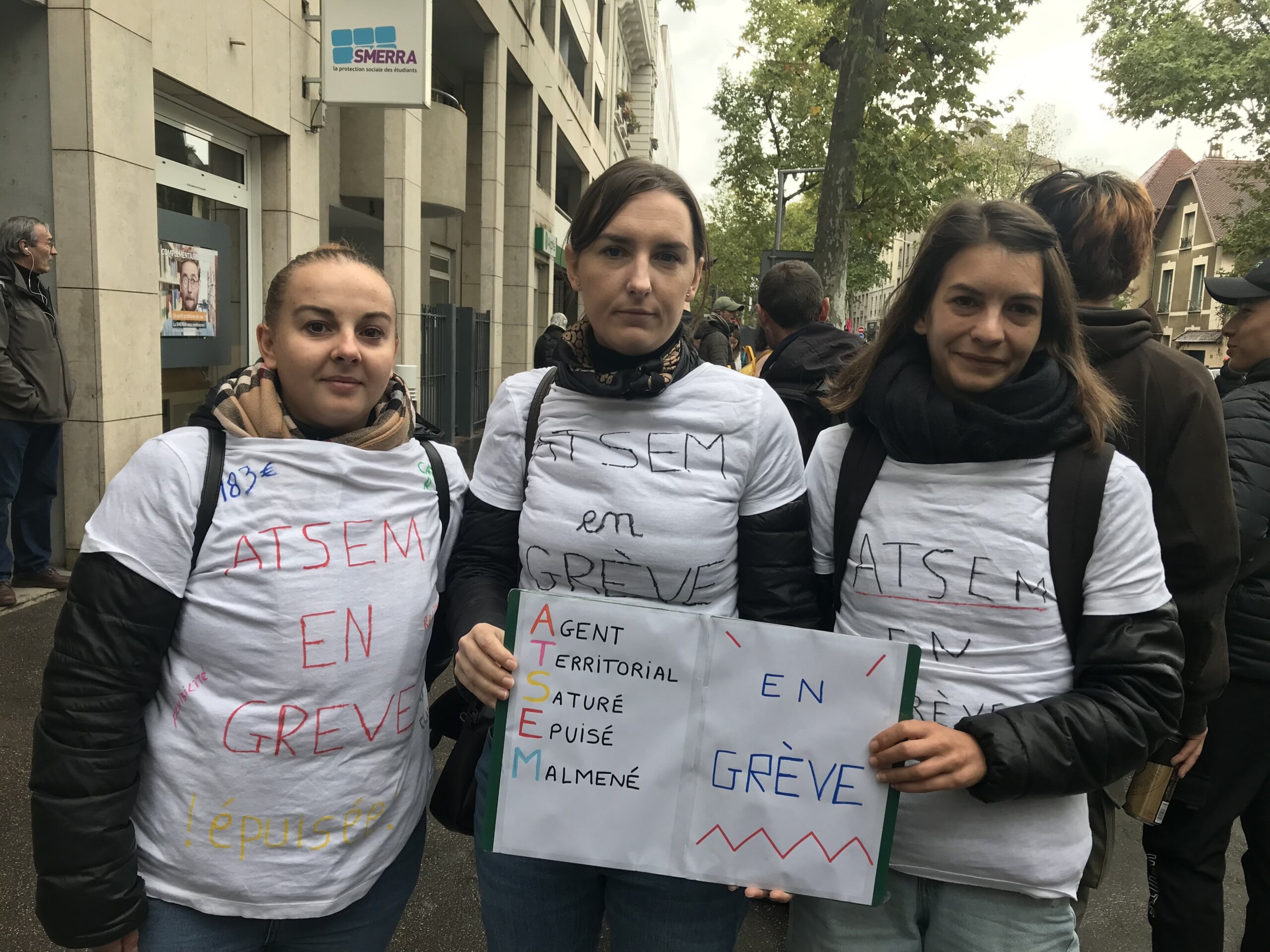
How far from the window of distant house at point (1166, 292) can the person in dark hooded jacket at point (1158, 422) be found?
173 ft

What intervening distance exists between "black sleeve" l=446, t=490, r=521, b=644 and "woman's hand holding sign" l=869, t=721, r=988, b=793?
797mm

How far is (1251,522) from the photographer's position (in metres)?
2.45

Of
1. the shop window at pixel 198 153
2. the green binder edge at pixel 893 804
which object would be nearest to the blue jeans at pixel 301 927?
the green binder edge at pixel 893 804

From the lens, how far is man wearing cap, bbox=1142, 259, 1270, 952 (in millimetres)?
2469

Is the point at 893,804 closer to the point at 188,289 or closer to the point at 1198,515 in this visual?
the point at 1198,515

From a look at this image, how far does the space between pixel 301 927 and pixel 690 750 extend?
2.68 feet

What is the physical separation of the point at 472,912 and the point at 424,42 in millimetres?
7638

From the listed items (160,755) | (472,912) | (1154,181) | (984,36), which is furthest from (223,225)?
(1154,181)

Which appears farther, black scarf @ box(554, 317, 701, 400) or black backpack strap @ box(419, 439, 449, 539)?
black backpack strap @ box(419, 439, 449, 539)

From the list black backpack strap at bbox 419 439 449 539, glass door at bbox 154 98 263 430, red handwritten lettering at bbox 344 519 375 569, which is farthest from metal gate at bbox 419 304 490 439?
red handwritten lettering at bbox 344 519 375 569

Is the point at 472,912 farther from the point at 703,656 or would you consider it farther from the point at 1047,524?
the point at 1047,524

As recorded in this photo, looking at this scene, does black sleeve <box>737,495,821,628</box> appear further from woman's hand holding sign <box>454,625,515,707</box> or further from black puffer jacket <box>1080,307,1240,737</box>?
black puffer jacket <box>1080,307,1240,737</box>

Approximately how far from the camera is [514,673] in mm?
1691

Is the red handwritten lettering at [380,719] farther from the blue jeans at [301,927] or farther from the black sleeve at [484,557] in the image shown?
the blue jeans at [301,927]
